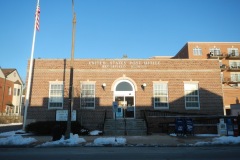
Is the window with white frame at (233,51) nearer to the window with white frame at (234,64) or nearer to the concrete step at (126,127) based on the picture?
the window with white frame at (234,64)

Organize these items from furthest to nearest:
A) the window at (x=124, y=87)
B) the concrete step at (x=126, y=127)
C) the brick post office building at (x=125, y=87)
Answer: the window at (x=124, y=87), the brick post office building at (x=125, y=87), the concrete step at (x=126, y=127)

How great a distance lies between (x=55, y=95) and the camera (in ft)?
73.0

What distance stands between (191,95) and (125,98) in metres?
6.60

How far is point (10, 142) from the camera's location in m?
13.1

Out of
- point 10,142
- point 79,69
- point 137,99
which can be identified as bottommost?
point 10,142

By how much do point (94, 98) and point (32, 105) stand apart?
609 centimetres

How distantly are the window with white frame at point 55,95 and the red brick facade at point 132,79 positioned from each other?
1.21 ft

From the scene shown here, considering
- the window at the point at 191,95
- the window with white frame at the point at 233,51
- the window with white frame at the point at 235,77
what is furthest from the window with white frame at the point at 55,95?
the window with white frame at the point at 235,77

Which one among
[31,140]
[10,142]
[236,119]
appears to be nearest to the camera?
[10,142]

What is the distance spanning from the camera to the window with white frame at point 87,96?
22133 millimetres

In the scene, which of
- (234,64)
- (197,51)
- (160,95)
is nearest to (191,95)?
(160,95)

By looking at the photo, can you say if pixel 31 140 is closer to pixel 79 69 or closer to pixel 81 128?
pixel 81 128

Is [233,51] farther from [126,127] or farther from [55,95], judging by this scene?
[55,95]

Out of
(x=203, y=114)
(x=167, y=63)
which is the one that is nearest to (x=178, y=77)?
(x=167, y=63)
